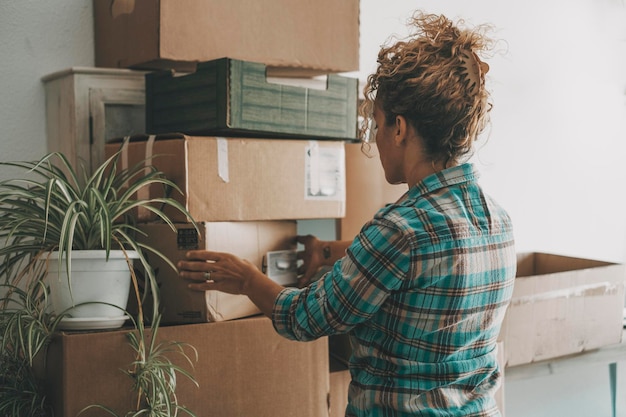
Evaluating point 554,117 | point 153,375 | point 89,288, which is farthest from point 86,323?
point 554,117

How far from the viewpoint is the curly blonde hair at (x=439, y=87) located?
123 centimetres

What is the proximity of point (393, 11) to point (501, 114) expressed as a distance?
649 millimetres

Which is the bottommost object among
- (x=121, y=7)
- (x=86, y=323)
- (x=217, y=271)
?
(x=86, y=323)

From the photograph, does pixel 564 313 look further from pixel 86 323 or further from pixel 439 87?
pixel 86 323

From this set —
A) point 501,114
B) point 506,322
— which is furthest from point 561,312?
point 501,114

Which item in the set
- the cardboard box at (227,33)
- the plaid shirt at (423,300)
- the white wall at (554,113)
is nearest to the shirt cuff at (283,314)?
the plaid shirt at (423,300)

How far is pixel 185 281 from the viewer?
5.14 feet

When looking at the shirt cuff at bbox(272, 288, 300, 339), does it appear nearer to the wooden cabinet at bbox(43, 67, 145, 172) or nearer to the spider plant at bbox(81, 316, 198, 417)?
the spider plant at bbox(81, 316, 198, 417)

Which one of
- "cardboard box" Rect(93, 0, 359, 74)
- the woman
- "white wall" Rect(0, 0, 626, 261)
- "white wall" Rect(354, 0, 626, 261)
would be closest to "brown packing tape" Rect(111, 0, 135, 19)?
"cardboard box" Rect(93, 0, 359, 74)

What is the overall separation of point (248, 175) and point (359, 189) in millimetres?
470

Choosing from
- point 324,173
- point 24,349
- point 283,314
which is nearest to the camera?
point 283,314

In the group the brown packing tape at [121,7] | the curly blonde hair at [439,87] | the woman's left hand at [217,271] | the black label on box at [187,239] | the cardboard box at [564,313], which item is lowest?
the cardboard box at [564,313]

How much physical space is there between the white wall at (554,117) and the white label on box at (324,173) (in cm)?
73

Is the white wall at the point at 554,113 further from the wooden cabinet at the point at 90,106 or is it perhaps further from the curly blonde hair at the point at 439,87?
the curly blonde hair at the point at 439,87
